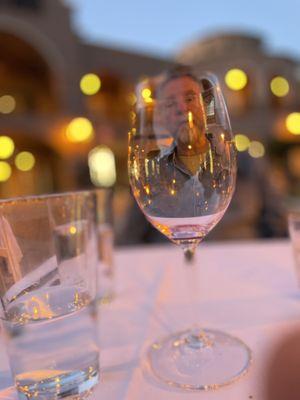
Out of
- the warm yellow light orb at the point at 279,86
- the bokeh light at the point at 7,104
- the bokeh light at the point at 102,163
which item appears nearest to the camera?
the warm yellow light orb at the point at 279,86

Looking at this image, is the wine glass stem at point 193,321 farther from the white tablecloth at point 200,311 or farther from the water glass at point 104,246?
the water glass at point 104,246

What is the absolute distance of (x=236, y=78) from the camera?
224 cm

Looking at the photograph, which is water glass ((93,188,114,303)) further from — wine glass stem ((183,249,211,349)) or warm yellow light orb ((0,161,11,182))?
warm yellow light orb ((0,161,11,182))

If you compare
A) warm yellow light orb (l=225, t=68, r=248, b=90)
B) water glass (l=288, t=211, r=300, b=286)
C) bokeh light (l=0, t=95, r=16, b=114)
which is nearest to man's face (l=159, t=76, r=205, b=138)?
water glass (l=288, t=211, r=300, b=286)

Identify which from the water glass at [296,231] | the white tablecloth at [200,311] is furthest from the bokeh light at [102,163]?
the water glass at [296,231]

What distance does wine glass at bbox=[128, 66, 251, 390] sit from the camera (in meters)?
0.27

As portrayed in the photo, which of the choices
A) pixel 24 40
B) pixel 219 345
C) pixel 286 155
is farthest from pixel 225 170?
pixel 286 155

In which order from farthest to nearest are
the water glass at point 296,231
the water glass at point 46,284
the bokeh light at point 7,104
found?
the bokeh light at point 7,104 < the water glass at point 296,231 < the water glass at point 46,284

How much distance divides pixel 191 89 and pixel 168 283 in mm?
292

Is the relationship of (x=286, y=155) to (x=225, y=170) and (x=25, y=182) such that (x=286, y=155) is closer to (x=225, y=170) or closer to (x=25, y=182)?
(x=25, y=182)

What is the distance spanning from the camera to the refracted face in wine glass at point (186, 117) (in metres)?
0.27

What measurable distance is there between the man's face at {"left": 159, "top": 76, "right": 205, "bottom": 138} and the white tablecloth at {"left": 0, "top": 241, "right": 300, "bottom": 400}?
7.4 inches

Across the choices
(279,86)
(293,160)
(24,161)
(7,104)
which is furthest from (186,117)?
(293,160)

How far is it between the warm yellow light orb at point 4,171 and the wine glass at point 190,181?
285 inches
